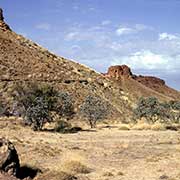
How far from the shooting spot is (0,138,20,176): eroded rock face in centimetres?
1599

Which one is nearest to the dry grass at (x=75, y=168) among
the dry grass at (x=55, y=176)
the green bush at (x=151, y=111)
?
the dry grass at (x=55, y=176)

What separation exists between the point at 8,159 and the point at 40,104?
25103 mm

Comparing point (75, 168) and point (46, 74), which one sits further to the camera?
point (46, 74)

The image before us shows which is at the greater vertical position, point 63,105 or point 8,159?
point 63,105

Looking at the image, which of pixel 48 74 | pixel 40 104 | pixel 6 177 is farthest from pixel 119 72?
pixel 6 177

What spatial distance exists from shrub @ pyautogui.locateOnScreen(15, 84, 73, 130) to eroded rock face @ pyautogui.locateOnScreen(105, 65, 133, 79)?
73.6m

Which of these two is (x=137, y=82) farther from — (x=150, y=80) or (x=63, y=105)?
(x=63, y=105)

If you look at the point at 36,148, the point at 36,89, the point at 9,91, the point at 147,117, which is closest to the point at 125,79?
the point at 9,91

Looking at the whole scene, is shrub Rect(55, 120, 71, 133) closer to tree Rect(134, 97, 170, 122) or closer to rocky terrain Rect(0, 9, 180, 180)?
rocky terrain Rect(0, 9, 180, 180)

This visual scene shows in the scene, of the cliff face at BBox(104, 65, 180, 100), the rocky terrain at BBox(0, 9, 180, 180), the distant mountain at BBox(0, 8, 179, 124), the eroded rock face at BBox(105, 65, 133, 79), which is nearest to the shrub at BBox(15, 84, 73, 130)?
the rocky terrain at BBox(0, 9, 180, 180)

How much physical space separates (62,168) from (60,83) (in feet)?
168

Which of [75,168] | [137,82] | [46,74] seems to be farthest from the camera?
[137,82]

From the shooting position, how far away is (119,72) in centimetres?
12169

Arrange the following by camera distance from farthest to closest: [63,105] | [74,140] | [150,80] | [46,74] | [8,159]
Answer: [150,80] < [46,74] < [63,105] < [74,140] < [8,159]
